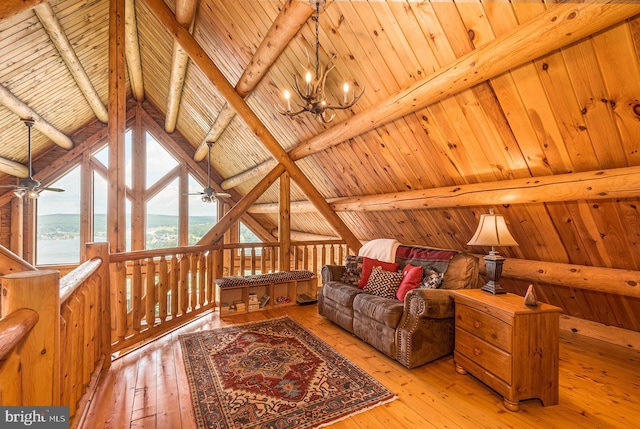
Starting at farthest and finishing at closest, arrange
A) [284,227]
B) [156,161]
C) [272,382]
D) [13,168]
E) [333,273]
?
1. [156,161]
2. [13,168]
3. [284,227]
4. [333,273]
5. [272,382]

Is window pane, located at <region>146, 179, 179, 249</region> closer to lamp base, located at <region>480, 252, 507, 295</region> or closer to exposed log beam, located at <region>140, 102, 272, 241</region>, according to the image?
exposed log beam, located at <region>140, 102, 272, 241</region>

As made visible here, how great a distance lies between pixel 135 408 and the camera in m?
2.02

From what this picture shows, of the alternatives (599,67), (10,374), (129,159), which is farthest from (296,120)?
(129,159)

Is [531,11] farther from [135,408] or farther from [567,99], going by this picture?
[135,408]

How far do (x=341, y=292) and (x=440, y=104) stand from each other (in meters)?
2.08

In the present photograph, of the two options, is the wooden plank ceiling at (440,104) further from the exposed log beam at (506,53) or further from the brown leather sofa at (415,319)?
the brown leather sofa at (415,319)

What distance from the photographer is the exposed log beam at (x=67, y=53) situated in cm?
324

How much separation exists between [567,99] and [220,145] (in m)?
6.18

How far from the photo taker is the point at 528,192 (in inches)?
97.0

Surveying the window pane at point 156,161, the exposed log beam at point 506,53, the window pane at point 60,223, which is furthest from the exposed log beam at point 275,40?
the window pane at point 60,223

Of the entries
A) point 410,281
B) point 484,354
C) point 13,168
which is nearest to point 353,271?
point 410,281

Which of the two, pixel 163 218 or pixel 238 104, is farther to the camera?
pixel 163 218

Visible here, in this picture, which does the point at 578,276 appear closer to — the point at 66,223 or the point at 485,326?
the point at 485,326

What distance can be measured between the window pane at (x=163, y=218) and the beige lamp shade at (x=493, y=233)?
715cm
